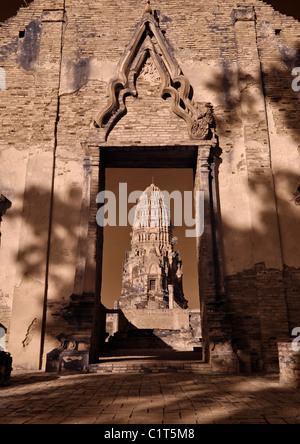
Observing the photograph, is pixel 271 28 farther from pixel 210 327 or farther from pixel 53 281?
pixel 53 281

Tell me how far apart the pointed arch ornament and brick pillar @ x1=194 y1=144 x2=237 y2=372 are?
0.73 metres

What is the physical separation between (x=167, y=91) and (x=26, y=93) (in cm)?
338

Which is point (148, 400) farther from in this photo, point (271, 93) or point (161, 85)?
point (271, 93)

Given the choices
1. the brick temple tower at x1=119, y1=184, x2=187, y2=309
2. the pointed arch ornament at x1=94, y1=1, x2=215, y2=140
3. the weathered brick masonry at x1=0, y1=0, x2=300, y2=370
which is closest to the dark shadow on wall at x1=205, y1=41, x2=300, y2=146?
the weathered brick masonry at x1=0, y1=0, x2=300, y2=370

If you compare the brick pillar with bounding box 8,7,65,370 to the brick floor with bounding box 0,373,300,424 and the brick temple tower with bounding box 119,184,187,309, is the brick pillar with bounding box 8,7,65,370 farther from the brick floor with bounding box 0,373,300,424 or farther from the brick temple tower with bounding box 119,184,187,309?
the brick temple tower with bounding box 119,184,187,309

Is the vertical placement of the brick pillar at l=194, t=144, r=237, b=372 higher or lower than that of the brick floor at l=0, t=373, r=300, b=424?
higher

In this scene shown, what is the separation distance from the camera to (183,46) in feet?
30.3

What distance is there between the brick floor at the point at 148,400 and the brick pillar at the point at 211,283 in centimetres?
83

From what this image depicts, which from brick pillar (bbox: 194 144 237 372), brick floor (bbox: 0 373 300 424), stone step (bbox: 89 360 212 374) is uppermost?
brick pillar (bbox: 194 144 237 372)

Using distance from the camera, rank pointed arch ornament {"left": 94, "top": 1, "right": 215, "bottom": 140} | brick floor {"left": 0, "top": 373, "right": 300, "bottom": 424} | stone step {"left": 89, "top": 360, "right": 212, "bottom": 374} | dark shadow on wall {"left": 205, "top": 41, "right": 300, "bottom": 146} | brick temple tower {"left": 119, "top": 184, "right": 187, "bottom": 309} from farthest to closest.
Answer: brick temple tower {"left": 119, "top": 184, "right": 187, "bottom": 309}, dark shadow on wall {"left": 205, "top": 41, "right": 300, "bottom": 146}, pointed arch ornament {"left": 94, "top": 1, "right": 215, "bottom": 140}, stone step {"left": 89, "top": 360, "right": 212, "bottom": 374}, brick floor {"left": 0, "top": 373, "right": 300, "bottom": 424}

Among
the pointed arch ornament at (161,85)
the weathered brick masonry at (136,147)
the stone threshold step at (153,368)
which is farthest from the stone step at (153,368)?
the pointed arch ornament at (161,85)

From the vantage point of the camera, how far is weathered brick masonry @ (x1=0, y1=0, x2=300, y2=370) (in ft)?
24.0

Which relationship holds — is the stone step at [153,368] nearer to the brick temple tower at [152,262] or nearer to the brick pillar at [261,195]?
the brick pillar at [261,195]
